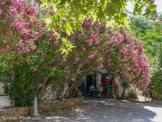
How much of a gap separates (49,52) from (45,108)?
3.27m

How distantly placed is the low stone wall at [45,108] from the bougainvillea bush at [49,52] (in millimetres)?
415

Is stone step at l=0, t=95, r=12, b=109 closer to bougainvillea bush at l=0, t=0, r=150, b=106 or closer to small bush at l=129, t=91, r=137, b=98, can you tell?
bougainvillea bush at l=0, t=0, r=150, b=106

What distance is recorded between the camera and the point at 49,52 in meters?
9.77

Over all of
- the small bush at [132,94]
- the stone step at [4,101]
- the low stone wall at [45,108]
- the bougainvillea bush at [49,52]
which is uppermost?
the bougainvillea bush at [49,52]

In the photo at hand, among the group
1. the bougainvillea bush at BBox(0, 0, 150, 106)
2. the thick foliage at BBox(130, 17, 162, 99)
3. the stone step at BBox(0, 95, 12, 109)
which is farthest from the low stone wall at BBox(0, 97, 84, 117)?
the thick foliage at BBox(130, 17, 162, 99)

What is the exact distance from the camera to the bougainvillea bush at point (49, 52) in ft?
21.3

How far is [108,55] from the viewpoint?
11273 mm

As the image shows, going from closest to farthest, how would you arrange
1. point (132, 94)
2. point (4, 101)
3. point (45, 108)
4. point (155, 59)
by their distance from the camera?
point (4, 101) < point (45, 108) < point (155, 59) < point (132, 94)

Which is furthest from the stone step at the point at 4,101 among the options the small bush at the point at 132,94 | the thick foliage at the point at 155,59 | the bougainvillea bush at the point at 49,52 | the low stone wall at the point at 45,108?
the small bush at the point at 132,94

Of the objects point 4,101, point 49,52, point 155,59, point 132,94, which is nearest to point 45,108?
point 4,101

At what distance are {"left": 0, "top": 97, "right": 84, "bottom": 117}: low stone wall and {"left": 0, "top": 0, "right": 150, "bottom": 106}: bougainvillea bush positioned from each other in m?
0.41

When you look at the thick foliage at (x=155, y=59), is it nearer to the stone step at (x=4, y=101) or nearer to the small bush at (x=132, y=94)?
the small bush at (x=132, y=94)

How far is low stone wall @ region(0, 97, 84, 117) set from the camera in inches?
355

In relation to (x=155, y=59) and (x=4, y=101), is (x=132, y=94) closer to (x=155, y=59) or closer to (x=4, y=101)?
(x=155, y=59)
